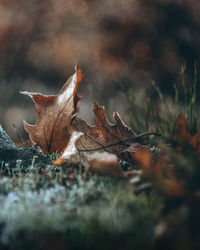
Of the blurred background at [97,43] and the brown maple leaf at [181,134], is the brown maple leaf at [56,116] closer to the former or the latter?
the brown maple leaf at [181,134]

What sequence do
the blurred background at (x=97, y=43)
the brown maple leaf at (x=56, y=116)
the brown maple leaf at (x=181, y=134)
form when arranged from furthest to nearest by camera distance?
the blurred background at (x=97, y=43), the brown maple leaf at (x=56, y=116), the brown maple leaf at (x=181, y=134)

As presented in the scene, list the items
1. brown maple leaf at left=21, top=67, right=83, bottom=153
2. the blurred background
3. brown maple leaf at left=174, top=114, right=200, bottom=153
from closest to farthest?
brown maple leaf at left=174, top=114, right=200, bottom=153 < brown maple leaf at left=21, top=67, right=83, bottom=153 < the blurred background

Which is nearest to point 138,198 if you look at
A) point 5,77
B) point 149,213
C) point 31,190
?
point 149,213

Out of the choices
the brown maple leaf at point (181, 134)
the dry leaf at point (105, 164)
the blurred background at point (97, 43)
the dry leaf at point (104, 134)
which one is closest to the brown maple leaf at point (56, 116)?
the dry leaf at point (104, 134)

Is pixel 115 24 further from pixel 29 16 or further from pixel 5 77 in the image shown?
pixel 5 77

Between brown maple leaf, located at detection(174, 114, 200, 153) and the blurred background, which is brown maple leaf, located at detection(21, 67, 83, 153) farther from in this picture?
the blurred background

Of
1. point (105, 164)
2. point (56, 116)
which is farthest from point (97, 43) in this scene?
point (105, 164)

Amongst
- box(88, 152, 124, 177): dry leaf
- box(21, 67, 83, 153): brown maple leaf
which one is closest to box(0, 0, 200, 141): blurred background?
box(21, 67, 83, 153): brown maple leaf
